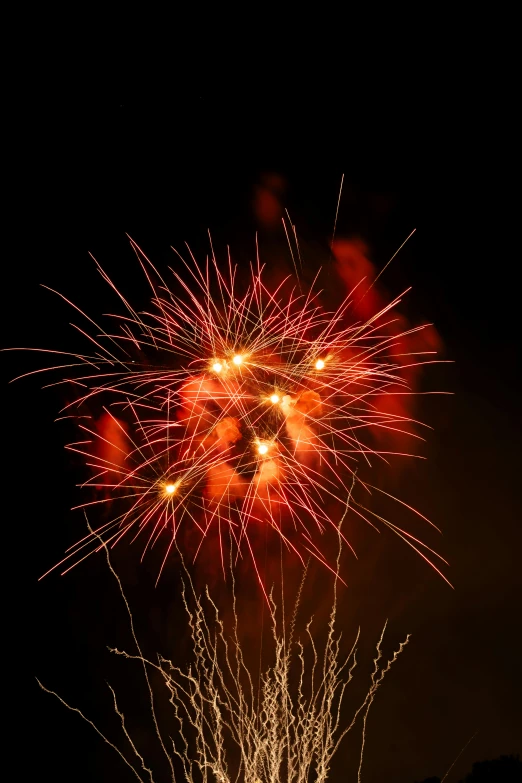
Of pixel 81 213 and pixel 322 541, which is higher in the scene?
pixel 81 213

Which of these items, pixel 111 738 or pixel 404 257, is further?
pixel 404 257

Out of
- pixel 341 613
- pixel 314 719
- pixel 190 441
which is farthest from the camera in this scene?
pixel 341 613

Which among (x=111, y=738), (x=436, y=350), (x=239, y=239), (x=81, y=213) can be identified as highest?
(x=81, y=213)

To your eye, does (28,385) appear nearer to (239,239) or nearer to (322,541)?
(239,239)

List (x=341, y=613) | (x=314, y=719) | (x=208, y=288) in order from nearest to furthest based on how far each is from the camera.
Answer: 1. (x=314, y=719)
2. (x=208, y=288)
3. (x=341, y=613)

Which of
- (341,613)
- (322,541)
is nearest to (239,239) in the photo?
(322,541)

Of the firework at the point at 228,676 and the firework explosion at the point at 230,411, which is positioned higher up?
the firework explosion at the point at 230,411

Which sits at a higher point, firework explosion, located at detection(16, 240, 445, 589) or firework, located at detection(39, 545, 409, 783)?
firework explosion, located at detection(16, 240, 445, 589)

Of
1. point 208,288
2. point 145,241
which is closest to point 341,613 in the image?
point 208,288
